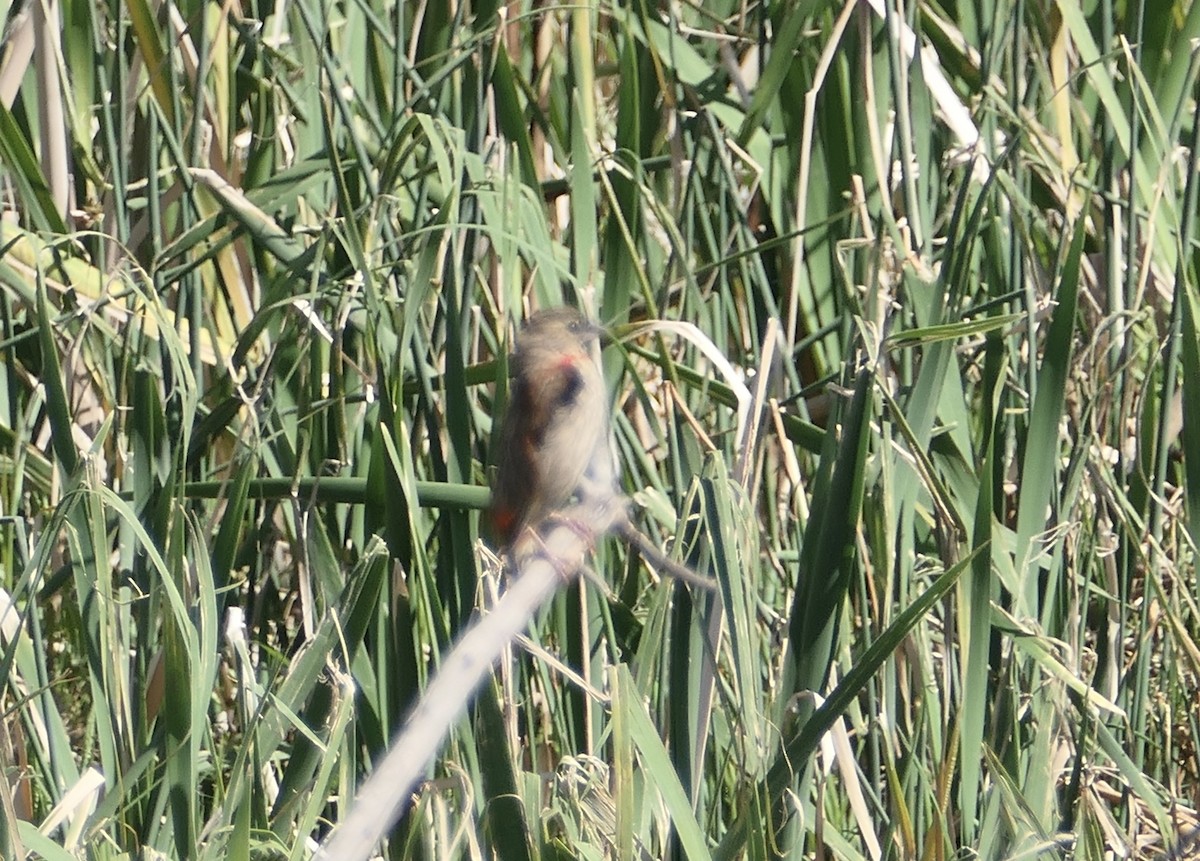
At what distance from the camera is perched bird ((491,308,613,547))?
253 centimetres

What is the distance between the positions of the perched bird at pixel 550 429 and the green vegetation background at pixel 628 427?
7 cm

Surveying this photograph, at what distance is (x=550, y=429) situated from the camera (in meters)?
2.72

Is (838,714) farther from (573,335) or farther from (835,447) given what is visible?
(573,335)

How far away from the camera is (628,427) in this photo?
Answer: 8.59 feet

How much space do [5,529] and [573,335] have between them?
3.54 ft

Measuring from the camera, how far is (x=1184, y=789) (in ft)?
9.45

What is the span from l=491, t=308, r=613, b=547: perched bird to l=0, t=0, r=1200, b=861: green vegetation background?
0.07 m

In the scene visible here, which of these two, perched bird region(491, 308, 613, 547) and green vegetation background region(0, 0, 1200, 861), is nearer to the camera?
green vegetation background region(0, 0, 1200, 861)

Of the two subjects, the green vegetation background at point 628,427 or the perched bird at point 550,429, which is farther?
the perched bird at point 550,429

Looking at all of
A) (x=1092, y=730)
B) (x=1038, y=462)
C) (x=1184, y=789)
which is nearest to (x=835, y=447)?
(x=1038, y=462)

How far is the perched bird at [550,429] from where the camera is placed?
2.53m

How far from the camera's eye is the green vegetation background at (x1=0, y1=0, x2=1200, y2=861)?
6.74 feet

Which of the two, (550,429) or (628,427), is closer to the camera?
(628,427)

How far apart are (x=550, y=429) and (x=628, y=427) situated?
0.55 feet
